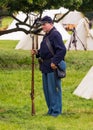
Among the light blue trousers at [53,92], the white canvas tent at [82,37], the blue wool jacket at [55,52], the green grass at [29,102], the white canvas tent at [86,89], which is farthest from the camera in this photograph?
the white canvas tent at [82,37]

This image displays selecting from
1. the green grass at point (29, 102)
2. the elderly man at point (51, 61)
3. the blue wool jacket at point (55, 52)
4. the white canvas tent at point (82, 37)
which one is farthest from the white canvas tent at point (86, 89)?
the white canvas tent at point (82, 37)

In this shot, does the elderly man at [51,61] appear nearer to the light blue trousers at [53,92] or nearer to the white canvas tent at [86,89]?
the light blue trousers at [53,92]

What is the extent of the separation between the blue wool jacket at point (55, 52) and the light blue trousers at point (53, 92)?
0.16 meters

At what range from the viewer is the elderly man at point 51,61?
978 cm

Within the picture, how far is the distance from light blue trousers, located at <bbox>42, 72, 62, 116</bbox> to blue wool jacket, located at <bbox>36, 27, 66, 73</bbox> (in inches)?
6.1

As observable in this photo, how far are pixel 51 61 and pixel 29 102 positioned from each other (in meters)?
2.66

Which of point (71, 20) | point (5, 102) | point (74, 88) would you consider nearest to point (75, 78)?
point (74, 88)

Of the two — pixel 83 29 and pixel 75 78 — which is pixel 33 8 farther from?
pixel 83 29

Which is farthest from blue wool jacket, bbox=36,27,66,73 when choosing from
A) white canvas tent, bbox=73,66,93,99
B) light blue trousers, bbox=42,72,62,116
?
white canvas tent, bbox=73,66,93,99

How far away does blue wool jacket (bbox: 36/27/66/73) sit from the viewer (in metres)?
9.75

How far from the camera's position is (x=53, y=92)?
1012cm

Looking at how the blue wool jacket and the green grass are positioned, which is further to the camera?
the blue wool jacket

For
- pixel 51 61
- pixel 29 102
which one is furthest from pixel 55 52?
pixel 29 102

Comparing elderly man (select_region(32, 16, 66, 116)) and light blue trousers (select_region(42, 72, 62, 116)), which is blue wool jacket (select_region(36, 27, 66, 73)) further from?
light blue trousers (select_region(42, 72, 62, 116))
